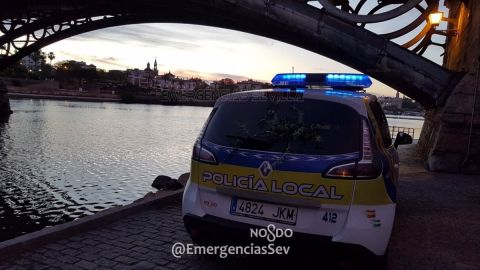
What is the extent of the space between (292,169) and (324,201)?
0.35 meters

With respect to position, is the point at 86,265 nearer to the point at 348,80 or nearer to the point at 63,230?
the point at 63,230

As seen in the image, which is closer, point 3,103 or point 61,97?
point 3,103

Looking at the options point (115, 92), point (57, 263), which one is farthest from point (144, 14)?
point (115, 92)

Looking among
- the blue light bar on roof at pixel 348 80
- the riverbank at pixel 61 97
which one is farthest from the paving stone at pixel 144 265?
the riverbank at pixel 61 97

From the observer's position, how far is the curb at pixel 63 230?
149 inches

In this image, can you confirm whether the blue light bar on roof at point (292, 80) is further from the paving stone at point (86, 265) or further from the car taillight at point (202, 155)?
the paving stone at point (86, 265)

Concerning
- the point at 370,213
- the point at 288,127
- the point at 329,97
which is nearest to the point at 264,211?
the point at 288,127

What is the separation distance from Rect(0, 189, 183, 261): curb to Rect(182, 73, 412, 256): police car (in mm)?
1715

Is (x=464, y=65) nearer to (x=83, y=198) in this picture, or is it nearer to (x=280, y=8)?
(x=280, y=8)

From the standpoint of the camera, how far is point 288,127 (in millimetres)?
3270

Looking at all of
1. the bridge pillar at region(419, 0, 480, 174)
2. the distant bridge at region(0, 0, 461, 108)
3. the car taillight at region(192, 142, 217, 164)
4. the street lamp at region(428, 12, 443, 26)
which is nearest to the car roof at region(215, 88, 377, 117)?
the car taillight at region(192, 142, 217, 164)

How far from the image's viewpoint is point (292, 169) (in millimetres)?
3068

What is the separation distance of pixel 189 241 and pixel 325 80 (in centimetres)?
246

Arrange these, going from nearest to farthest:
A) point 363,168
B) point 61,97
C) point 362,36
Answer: point 363,168, point 362,36, point 61,97
